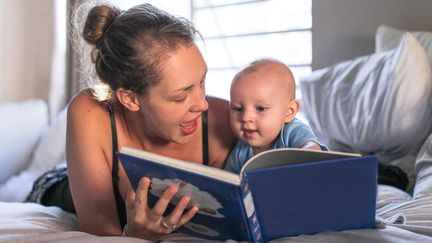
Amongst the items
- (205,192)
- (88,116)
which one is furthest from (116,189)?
(205,192)

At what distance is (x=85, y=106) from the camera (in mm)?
1273

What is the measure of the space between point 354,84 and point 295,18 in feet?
2.61

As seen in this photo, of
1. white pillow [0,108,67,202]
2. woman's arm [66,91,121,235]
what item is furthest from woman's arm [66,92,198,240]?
white pillow [0,108,67,202]

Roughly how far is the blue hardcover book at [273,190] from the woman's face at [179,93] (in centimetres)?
22

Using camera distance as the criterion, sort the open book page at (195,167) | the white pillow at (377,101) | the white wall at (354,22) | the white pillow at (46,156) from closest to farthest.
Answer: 1. the open book page at (195,167)
2. the white pillow at (377,101)
3. the white wall at (354,22)
4. the white pillow at (46,156)

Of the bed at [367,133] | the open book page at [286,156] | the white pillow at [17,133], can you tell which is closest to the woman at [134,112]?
the bed at [367,133]

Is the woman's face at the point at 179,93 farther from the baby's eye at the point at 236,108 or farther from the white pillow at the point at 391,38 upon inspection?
the white pillow at the point at 391,38

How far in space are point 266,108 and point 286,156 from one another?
315mm

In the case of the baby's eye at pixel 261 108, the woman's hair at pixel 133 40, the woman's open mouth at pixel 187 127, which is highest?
the woman's hair at pixel 133 40

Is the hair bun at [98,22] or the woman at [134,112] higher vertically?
the hair bun at [98,22]

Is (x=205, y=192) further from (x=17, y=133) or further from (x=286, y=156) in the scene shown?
(x=17, y=133)

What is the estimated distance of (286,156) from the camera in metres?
0.86

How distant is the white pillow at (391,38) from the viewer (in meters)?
1.86

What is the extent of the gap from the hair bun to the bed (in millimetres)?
431
